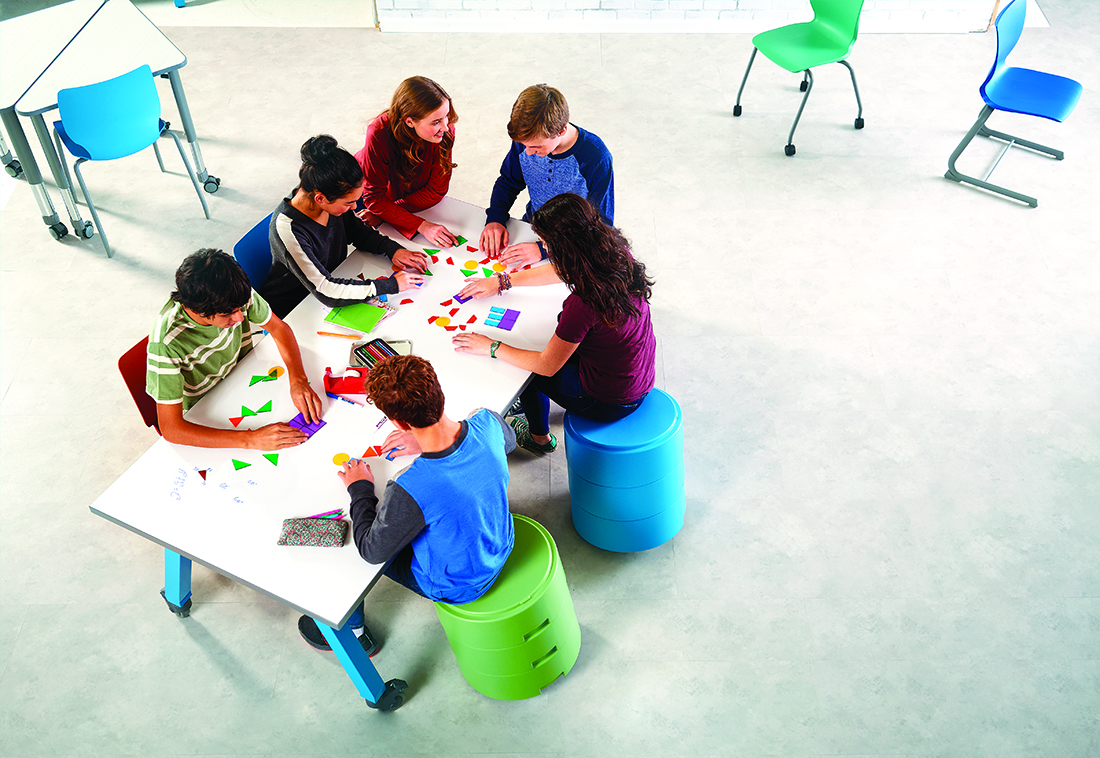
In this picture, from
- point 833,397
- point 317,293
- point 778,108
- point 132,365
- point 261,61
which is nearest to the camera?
point 132,365

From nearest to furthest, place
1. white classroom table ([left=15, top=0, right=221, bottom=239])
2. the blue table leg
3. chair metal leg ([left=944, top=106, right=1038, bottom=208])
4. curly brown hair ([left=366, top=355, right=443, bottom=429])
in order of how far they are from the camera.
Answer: curly brown hair ([left=366, top=355, right=443, bottom=429])
the blue table leg
white classroom table ([left=15, top=0, right=221, bottom=239])
chair metal leg ([left=944, top=106, right=1038, bottom=208])

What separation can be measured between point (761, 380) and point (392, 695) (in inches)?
83.9

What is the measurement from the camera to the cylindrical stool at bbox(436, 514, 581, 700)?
93.8 inches

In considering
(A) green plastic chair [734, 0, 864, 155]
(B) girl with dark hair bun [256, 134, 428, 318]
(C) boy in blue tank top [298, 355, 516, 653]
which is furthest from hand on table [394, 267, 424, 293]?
(A) green plastic chair [734, 0, 864, 155]

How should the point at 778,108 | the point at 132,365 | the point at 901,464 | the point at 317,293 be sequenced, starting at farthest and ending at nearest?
the point at 778,108, the point at 901,464, the point at 317,293, the point at 132,365

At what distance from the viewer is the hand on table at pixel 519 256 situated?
305cm

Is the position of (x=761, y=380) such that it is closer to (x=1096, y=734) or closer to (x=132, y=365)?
(x=1096, y=734)

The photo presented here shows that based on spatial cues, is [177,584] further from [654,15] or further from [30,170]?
[654,15]

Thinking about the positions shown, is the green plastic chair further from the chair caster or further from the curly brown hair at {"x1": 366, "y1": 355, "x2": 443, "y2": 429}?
the chair caster

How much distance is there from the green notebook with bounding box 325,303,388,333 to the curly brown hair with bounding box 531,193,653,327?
73 centimetres

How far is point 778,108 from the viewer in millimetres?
5305

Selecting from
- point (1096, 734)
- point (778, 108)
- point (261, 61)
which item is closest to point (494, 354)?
point (1096, 734)

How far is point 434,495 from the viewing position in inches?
81.7

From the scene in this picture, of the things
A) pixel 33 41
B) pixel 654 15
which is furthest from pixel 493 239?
pixel 654 15
